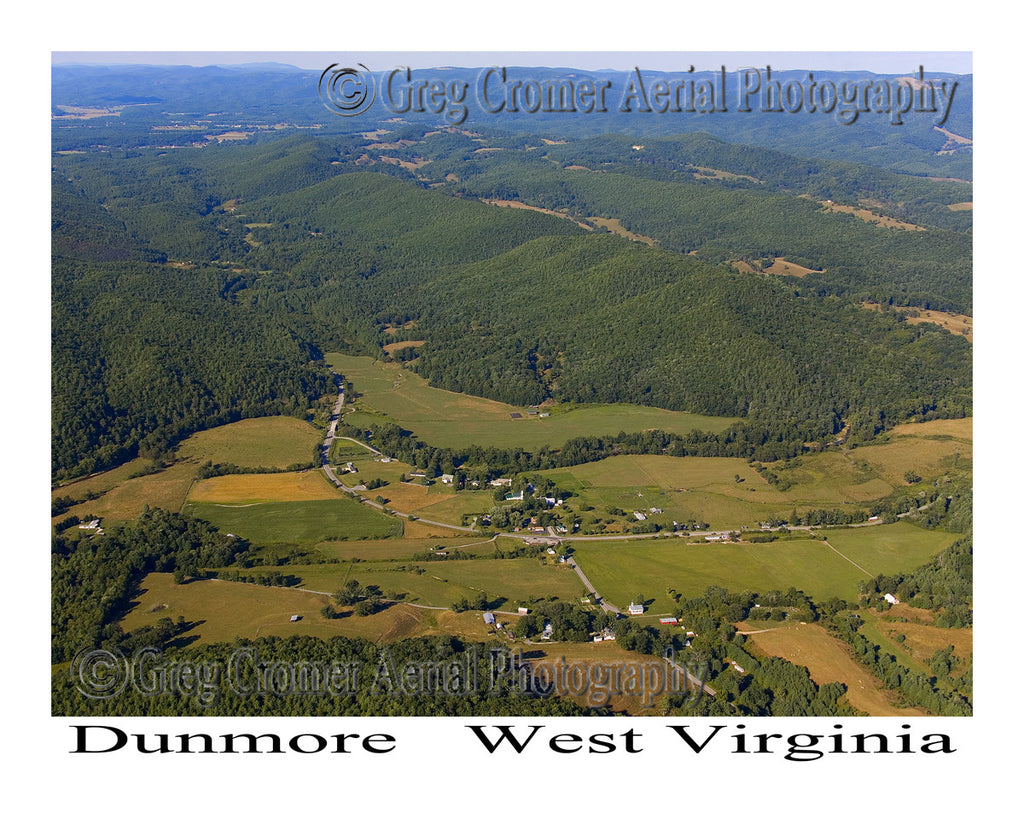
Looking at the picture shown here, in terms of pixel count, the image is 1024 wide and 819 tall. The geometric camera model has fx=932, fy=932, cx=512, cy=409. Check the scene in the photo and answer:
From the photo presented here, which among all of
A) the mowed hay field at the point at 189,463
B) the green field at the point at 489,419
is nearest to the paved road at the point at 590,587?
the green field at the point at 489,419

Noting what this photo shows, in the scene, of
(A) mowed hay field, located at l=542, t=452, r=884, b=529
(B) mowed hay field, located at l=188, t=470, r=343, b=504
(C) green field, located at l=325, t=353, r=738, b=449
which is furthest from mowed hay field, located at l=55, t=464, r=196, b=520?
(A) mowed hay field, located at l=542, t=452, r=884, b=529

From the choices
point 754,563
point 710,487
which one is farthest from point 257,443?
point 754,563

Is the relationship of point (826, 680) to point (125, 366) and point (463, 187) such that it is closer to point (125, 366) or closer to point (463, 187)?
point (125, 366)

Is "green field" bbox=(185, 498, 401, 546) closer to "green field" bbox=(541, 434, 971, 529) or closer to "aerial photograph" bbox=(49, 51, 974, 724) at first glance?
"aerial photograph" bbox=(49, 51, 974, 724)

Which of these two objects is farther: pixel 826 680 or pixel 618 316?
pixel 618 316

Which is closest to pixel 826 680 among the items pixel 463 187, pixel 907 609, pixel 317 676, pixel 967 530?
pixel 907 609

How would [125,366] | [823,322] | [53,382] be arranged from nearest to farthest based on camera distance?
1. [53,382]
2. [125,366]
3. [823,322]
